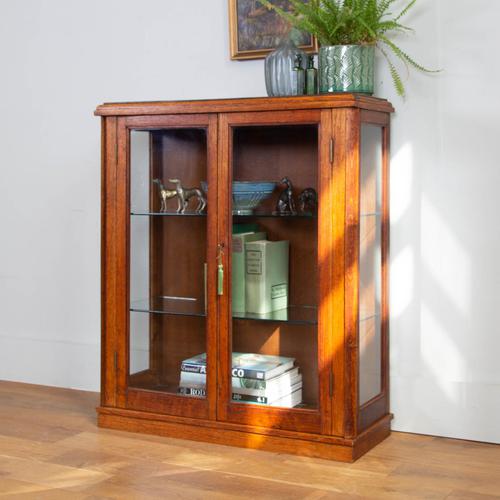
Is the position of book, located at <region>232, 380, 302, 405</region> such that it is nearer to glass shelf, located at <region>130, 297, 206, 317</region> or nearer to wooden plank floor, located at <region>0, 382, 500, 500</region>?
wooden plank floor, located at <region>0, 382, 500, 500</region>

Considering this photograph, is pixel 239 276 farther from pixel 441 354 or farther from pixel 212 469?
pixel 441 354

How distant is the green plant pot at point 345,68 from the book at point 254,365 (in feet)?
3.29

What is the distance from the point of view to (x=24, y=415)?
368 cm

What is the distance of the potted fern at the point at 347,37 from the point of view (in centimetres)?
314

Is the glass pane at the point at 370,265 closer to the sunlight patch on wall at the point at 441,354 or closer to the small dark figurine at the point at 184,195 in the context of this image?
the sunlight patch on wall at the point at 441,354

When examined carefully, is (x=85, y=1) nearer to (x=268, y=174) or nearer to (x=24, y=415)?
(x=268, y=174)

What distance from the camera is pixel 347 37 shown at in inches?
126

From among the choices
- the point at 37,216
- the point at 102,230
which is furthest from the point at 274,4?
the point at 37,216

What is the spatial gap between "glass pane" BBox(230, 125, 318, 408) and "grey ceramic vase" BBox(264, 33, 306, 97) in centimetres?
18

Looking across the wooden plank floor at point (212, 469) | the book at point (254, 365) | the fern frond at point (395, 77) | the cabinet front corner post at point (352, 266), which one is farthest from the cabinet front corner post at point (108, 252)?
the fern frond at point (395, 77)

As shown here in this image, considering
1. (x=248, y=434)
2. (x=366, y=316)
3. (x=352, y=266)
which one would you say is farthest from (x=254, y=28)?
(x=248, y=434)

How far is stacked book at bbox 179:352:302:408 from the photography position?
10.4 ft

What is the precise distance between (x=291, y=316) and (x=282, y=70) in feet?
2.97

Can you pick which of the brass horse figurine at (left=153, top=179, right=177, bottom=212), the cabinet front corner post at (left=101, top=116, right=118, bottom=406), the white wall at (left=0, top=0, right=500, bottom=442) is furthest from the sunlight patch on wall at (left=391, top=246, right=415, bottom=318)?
the cabinet front corner post at (left=101, top=116, right=118, bottom=406)
